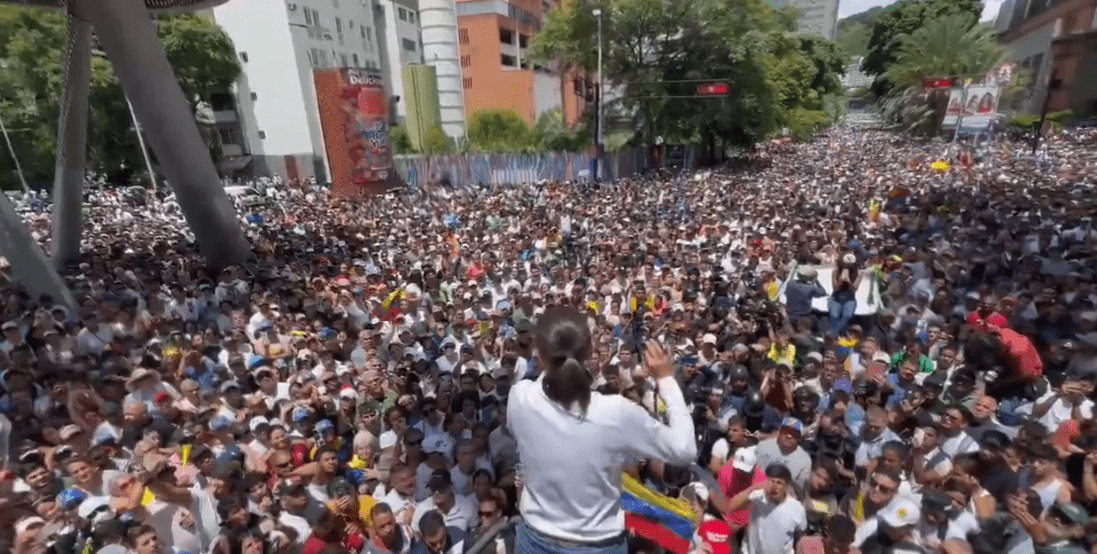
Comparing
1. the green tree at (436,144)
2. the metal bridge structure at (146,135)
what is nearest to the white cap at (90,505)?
the metal bridge structure at (146,135)

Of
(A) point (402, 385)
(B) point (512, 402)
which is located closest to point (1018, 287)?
(A) point (402, 385)

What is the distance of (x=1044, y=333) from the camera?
5.93 meters

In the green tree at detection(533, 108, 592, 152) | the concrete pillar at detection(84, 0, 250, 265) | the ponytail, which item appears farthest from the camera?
the green tree at detection(533, 108, 592, 152)

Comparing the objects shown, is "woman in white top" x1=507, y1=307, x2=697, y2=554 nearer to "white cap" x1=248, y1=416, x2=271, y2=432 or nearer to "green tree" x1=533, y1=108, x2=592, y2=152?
"white cap" x1=248, y1=416, x2=271, y2=432

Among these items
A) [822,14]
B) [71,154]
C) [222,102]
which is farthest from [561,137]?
[822,14]

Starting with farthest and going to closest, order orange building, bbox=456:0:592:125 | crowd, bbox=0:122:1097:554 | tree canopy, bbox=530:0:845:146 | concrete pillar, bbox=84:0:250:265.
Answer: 1. orange building, bbox=456:0:592:125
2. tree canopy, bbox=530:0:845:146
3. concrete pillar, bbox=84:0:250:265
4. crowd, bbox=0:122:1097:554

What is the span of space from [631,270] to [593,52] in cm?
1750

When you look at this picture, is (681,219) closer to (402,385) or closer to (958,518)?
(402,385)

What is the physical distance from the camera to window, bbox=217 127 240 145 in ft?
112

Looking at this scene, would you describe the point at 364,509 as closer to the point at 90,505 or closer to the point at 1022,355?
the point at 90,505

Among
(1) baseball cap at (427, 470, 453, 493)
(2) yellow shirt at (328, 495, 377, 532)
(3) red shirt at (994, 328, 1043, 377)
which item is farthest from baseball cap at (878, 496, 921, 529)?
(2) yellow shirt at (328, 495, 377, 532)

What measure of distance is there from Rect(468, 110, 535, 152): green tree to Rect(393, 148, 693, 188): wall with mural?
383cm

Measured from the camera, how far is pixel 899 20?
51.6 m

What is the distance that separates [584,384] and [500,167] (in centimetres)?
2609
